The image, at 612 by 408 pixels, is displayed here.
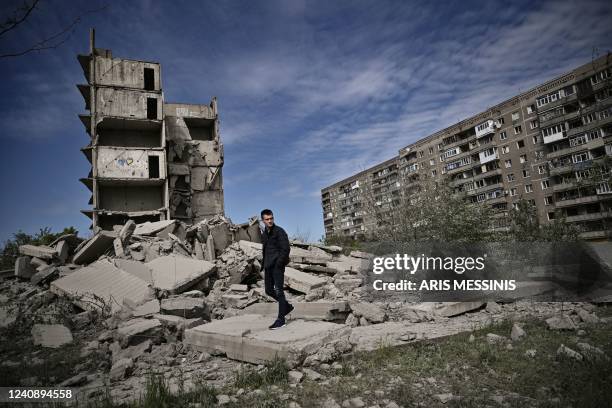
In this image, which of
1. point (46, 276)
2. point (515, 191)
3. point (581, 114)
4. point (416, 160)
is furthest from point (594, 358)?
point (416, 160)

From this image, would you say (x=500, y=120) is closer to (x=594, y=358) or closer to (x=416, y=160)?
(x=416, y=160)

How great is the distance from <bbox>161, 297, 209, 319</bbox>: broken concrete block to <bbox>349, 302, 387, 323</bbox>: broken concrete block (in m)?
3.02

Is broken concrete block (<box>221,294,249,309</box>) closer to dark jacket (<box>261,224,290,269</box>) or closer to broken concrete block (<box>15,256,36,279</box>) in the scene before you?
dark jacket (<box>261,224,290,269</box>)

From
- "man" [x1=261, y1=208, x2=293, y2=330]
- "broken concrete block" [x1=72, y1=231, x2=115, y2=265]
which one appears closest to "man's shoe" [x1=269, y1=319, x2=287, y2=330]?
"man" [x1=261, y1=208, x2=293, y2=330]

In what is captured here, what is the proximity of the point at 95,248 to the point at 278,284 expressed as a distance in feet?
25.5

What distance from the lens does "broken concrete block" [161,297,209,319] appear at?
21.9ft

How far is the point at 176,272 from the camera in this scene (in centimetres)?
887

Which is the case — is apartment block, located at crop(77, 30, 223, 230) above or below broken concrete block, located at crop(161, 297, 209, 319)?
above

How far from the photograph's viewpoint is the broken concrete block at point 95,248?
10.2m

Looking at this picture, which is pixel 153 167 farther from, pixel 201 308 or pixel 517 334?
pixel 517 334

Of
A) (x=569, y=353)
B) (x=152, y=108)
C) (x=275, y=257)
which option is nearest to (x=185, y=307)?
(x=275, y=257)

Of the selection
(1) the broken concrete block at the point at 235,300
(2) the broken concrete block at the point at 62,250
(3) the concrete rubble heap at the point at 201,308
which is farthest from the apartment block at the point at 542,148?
(2) the broken concrete block at the point at 62,250

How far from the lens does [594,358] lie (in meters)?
3.81

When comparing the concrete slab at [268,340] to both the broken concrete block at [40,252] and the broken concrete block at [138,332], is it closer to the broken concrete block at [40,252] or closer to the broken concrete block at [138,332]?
the broken concrete block at [138,332]
